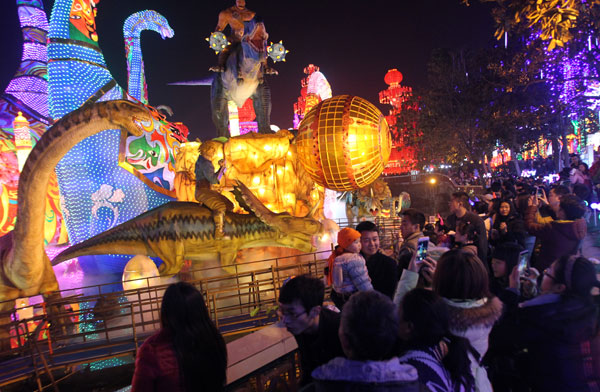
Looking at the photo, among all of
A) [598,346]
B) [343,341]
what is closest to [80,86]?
[343,341]

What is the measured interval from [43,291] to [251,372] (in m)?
5.15

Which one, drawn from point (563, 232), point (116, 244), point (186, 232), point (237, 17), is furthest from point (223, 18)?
point (563, 232)

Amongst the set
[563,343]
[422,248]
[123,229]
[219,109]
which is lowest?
[563,343]

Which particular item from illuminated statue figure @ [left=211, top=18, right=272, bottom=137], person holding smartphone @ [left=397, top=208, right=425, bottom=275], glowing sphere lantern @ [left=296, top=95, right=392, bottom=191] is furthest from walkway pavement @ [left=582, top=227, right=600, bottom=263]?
illuminated statue figure @ [left=211, top=18, right=272, bottom=137]

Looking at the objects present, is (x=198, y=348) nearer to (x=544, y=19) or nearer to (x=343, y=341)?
(x=343, y=341)

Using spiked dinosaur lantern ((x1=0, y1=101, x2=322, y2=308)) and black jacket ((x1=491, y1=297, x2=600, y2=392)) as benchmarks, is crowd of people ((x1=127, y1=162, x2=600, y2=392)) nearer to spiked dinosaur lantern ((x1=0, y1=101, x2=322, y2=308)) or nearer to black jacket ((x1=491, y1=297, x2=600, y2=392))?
black jacket ((x1=491, y1=297, x2=600, y2=392))

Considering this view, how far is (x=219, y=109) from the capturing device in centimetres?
720

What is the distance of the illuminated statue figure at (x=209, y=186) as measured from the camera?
6.36m

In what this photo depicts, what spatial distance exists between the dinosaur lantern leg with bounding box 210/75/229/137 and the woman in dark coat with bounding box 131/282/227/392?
5.88 metres

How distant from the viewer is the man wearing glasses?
5.54 ft

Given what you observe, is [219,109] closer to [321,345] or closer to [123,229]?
[123,229]

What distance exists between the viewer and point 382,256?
288 cm

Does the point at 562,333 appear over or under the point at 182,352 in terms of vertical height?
under

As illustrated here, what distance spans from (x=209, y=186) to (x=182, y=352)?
5200 millimetres
